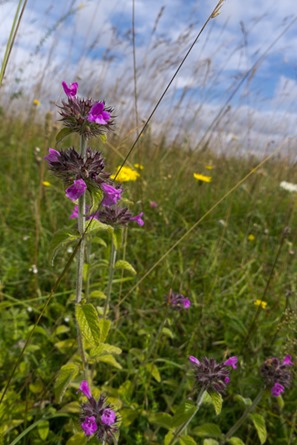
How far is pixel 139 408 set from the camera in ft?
5.54

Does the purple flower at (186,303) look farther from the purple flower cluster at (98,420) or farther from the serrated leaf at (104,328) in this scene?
the purple flower cluster at (98,420)

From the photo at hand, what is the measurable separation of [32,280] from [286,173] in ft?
14.7

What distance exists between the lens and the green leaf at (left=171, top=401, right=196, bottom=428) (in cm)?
A: 124

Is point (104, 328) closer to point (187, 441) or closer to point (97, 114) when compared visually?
point (187, 441)

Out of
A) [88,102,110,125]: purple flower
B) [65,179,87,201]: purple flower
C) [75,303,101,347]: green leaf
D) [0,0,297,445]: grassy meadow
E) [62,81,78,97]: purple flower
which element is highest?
[62,81,78,97]: purple flower

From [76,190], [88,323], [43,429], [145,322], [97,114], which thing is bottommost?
[43,429]

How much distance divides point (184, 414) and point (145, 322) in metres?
0.89

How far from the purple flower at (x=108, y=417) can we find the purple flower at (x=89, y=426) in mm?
27

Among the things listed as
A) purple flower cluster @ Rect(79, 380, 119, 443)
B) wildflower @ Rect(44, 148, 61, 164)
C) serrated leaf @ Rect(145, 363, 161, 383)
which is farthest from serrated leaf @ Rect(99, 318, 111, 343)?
wildflower @ Rect(44, 148, 61, 164)

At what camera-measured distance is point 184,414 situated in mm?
1264

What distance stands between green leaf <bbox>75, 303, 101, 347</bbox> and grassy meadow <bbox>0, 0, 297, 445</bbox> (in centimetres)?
2

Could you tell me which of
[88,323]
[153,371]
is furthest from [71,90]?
[153,371]

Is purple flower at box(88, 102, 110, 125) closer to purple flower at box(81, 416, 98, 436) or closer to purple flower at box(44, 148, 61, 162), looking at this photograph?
purple flower at box(44, 148, 61, 162)

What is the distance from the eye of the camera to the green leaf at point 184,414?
124 cm
